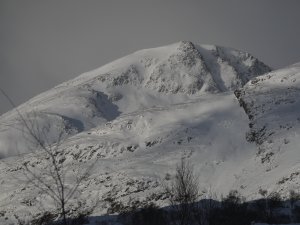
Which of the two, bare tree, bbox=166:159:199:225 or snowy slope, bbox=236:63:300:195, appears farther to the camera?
snowy slope, bbox=236:63:300:195

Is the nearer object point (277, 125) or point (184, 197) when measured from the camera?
point (184, 197)

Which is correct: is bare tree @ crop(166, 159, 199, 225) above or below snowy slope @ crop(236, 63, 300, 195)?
below

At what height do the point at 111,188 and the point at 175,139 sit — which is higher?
the point at 175,139

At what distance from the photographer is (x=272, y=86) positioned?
192 meters

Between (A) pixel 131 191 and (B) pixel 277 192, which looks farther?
(A) pixel 131 191

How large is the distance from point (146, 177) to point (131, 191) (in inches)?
244

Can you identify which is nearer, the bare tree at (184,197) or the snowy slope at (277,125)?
the bare tree at (184,197)

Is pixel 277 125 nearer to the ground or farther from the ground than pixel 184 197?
farther from the ground

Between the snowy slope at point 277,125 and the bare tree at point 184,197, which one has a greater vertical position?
the snowy slope at point 277,125

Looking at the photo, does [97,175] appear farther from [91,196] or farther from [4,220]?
[4,220]

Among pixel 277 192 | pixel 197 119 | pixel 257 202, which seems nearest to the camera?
→ pixel 257 202

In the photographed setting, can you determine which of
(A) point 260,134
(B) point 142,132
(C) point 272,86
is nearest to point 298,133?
(A) point 260,134

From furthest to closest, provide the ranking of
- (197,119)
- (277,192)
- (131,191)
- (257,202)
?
(197,119)
(131,191)
(277,192)
(257,202)

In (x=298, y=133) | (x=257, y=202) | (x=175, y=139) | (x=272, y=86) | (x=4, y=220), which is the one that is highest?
(x=272, y=86)
